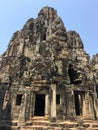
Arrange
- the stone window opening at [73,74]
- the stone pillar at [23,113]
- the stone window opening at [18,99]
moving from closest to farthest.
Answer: the stone pillar at [23,113]
the stone window opening at [18,99]
the stone window opening at [73,74]

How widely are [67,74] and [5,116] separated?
10622 mm

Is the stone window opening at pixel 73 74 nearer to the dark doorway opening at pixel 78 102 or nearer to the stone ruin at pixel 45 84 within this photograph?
the stone ruin at pixel 45 84

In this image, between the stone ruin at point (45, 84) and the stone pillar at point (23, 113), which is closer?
the stone pillar at point (23, 113)

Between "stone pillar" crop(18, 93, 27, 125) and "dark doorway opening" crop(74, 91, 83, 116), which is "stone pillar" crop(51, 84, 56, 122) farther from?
"dark doorway opening" crop(74, 91, 83, 116)

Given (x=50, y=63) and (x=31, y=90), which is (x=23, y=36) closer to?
(x=50, y=63)

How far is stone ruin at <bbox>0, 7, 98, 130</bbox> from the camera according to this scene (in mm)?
22828

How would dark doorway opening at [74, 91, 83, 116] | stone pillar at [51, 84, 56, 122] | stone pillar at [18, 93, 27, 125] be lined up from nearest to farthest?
stone pillar at [18, 93, 27, 125]
stone pillar at [51, 84, 56, 122]
dark doorway opening at [74, 91, 83, 116]

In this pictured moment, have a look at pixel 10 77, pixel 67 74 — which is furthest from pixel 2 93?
pixel 67 74

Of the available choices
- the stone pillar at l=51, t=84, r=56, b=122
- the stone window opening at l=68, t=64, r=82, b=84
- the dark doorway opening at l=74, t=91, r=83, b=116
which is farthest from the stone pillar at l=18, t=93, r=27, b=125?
the stone window opening at l=68, t=64, r=82, b=84

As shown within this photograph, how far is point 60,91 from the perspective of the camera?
24438 mm

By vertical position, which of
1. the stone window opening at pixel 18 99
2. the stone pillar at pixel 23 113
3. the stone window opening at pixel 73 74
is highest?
the stone window opening at pixel 73 74

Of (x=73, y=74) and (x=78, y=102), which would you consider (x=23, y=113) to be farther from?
(x=73, y=74)

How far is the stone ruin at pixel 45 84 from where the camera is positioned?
22.8 meters

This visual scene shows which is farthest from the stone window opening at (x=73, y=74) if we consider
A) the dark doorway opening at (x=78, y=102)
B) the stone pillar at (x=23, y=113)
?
the stone pillar at (x=23, y=113)
